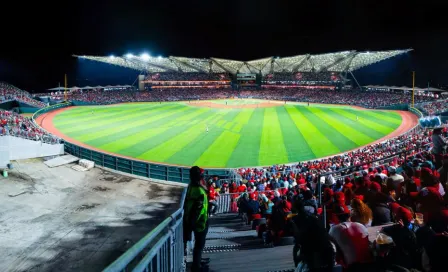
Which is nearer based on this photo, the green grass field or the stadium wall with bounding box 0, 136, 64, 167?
the stadium wall with bounding box 0, 136, 64, 167

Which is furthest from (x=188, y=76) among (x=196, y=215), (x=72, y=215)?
(x=196, y=215)

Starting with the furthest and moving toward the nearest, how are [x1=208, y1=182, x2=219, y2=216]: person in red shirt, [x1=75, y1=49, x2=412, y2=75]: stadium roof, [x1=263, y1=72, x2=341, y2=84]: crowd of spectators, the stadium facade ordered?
[x1=263, y1=72, x2=341, y2=84]: crowd of spectators < the stadium facade < [x1=75, y1=49, x2=412, y2=75]: stadium roof < [x1=208, y1=182, x2=219, y2=216]: person in red shirt

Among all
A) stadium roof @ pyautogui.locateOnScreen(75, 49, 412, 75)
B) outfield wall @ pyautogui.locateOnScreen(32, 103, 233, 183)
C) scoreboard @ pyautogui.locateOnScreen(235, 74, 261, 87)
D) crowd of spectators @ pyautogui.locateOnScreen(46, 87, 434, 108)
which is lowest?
outfield wall @ pyautogui.locateOnScreen(32, 103, 233, 183)

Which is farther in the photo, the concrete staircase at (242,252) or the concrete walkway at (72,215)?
the concrete walkway at (72,215)

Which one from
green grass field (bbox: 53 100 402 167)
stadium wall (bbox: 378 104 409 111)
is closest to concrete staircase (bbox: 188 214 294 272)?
green grass field (bbox: 53 100 402 167)

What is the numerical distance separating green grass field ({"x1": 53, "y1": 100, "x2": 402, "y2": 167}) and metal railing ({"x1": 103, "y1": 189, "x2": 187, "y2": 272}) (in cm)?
1778

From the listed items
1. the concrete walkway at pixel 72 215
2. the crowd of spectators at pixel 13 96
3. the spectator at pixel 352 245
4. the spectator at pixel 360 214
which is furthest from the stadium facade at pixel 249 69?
the spectator at pixel 352 245

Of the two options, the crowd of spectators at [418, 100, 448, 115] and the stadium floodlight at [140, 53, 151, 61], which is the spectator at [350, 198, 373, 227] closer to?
the crowd of spectators at [418, 100, 448, 115]

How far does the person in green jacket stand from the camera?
483 cm

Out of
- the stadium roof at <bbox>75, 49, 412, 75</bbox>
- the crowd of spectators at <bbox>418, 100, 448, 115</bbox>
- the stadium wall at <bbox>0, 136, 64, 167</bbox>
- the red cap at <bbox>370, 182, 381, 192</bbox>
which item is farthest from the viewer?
the stadium roof at <bbox>75, 49, 412, 75</bbox>

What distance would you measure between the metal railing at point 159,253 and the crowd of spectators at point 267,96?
58046 millimetres

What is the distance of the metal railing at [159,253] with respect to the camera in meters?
2.12

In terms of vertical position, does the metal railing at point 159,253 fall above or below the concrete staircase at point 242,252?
above

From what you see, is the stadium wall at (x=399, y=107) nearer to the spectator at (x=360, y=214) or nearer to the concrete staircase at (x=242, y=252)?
the concrete staircase at (x=242, y=252)
